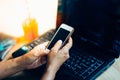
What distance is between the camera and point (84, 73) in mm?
808

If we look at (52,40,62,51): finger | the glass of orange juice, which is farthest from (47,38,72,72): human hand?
the glass of orange juice

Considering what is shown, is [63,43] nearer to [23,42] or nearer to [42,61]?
[42,61]

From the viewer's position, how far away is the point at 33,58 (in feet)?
2.67

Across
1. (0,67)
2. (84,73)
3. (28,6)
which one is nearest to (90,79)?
(84,73)

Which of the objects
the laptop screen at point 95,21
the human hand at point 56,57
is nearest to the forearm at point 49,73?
the human hand at point 56,57

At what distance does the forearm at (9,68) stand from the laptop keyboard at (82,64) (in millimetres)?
188

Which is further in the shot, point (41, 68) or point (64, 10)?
point (64, 10)

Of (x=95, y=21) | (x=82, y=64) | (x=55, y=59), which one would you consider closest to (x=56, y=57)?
(x=55, y=59)

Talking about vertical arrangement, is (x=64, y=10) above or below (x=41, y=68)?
above

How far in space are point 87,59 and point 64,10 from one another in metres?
0.25

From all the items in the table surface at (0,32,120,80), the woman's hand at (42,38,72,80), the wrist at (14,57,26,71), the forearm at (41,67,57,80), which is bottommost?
the table surface at (0,32,120,80)

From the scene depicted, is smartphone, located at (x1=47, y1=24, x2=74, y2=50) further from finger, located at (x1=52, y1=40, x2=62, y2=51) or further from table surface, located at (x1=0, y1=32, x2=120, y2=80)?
table surface, located at (x1=0, y1=32, x2=120, y2=80)

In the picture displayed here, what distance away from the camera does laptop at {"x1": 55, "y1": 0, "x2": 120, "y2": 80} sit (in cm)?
81

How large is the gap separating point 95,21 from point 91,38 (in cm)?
8
